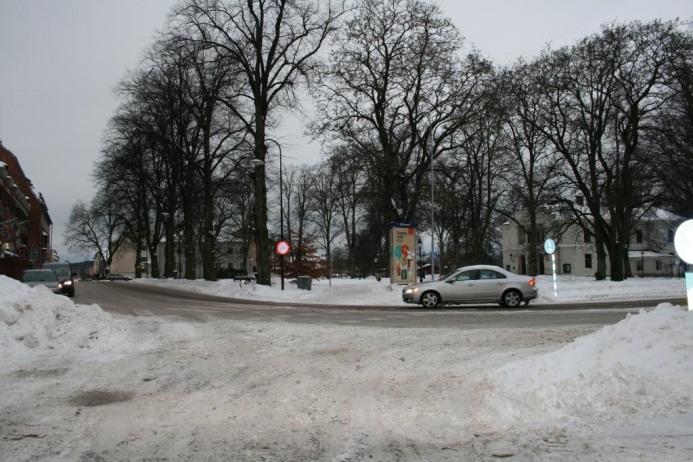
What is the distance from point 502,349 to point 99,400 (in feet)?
20.6

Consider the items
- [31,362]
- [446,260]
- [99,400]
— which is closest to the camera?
[99,400]

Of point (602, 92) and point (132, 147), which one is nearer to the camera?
point (602, 92)

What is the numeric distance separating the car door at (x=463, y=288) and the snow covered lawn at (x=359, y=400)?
36.6 feet

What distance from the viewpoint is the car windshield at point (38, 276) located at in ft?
92.3

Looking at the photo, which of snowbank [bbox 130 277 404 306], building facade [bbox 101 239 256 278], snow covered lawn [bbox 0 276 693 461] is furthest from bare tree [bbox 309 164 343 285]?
snow covered lawn [bbox 0 276 693 461]

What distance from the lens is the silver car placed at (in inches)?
837

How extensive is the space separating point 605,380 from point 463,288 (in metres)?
15.5

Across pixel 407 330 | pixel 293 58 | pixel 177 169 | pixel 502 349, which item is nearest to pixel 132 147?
pixel 177 169

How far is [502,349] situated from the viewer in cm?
995

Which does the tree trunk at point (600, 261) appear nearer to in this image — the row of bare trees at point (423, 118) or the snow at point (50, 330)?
the row of bare trees at point (423, 118)

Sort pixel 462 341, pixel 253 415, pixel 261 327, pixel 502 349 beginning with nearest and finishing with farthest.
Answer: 1. pixel 253 415
2. pixel 502 349
3. pixel 462 341
4. pixel 261 327

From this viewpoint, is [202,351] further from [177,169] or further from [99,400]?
[177,169]

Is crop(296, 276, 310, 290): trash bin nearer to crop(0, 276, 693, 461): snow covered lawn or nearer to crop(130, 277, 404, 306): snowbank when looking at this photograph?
crop(130, 277, 404, 306): snowbank

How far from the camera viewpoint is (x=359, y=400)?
674cm
